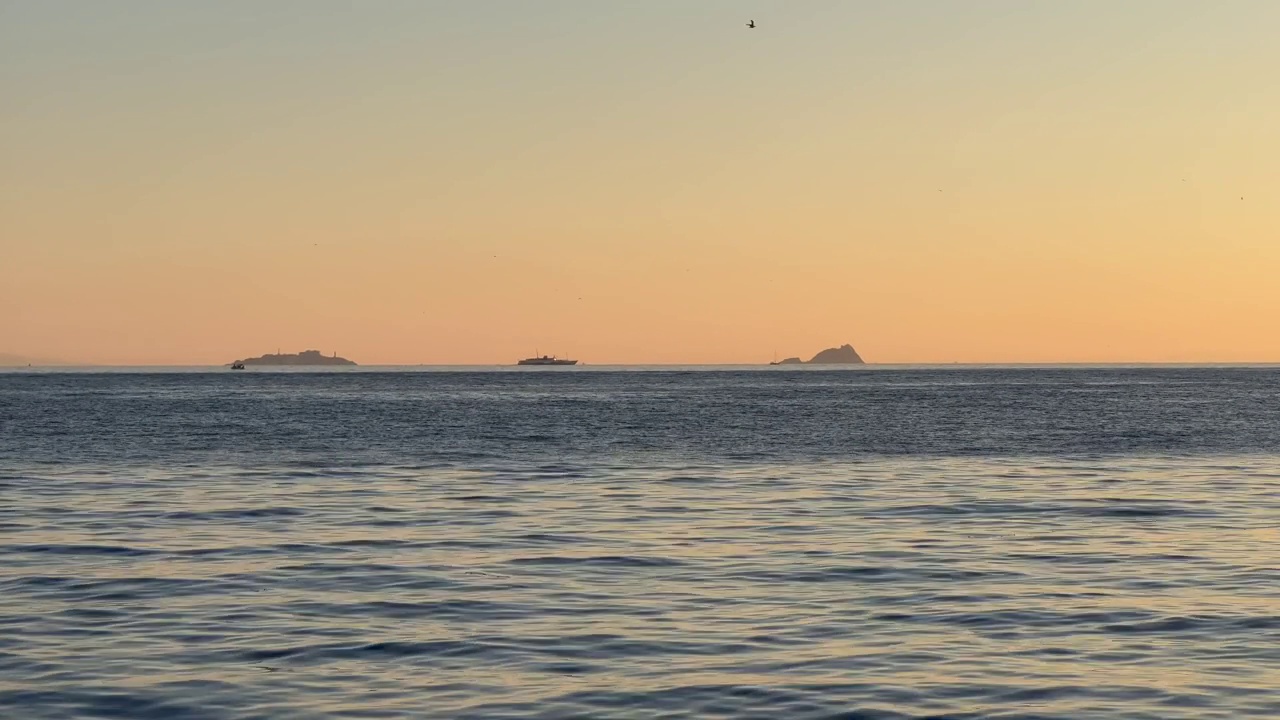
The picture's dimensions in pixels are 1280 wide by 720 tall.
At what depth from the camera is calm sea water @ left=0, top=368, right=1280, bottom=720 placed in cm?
1753

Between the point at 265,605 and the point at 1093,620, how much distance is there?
11.9m

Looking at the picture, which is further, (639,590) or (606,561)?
(606,561)

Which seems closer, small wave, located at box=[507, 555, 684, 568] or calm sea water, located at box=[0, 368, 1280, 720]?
calm sea water, located at box=[0, 368, 1280, 720]

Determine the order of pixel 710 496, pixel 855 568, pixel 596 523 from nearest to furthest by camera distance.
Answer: pixel 855 568 → pixel 596 523 → pixel 710 496

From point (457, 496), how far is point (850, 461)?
67.3ft

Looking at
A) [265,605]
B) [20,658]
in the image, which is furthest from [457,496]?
[20,658]

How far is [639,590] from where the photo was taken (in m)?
25.1

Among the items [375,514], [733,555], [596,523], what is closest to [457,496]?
[375,514]

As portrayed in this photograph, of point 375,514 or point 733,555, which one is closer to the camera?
point 733,555

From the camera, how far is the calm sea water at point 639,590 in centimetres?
1753

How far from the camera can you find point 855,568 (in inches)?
1087

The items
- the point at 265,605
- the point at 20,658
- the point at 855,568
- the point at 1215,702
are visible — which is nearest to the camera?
the point at 1215,702

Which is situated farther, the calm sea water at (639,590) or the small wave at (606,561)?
the small wave at (606,561)

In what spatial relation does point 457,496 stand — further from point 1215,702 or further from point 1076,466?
point 1215,702
